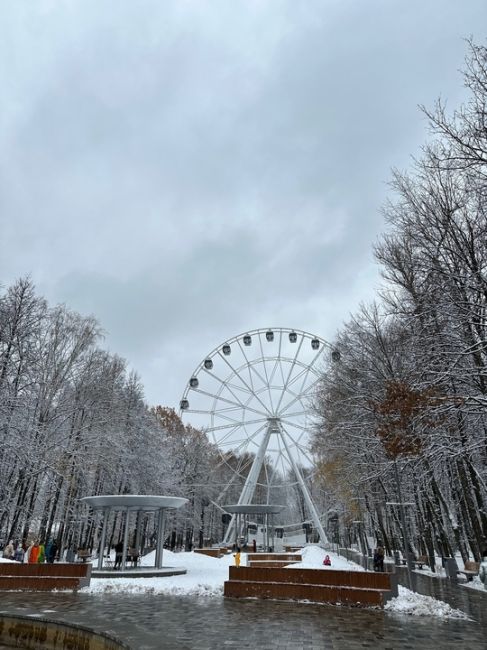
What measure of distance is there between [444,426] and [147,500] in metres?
13.7

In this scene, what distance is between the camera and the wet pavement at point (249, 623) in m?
8.46

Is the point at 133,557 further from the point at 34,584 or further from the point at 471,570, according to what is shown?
the point at 471,570

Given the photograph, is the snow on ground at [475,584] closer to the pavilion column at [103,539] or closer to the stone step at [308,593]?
the stone step at [308,593]

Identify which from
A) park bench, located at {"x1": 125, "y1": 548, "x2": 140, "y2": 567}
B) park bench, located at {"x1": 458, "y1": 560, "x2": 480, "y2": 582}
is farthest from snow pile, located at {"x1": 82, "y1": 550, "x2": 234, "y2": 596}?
park bench, located at {"x1": 458, "y1": 560, "x2": 480, "y2": 582}

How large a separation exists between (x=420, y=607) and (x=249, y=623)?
470 centimetres

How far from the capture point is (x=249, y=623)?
1063 centimetres

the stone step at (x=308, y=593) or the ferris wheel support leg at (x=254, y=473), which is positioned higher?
the ferris wheel support leg at (x=254, y=473)

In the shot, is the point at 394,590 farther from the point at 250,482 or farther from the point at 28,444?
the point at 250,482

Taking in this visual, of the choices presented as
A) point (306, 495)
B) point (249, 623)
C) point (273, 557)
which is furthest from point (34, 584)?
point (306, 495)

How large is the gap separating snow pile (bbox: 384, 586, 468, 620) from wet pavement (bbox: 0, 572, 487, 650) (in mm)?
502

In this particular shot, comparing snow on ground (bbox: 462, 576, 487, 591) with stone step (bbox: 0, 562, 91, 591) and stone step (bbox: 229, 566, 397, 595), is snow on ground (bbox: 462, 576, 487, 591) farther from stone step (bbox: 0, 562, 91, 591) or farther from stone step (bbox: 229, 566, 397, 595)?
stone step (bbox: 0, 562, 91, 591)

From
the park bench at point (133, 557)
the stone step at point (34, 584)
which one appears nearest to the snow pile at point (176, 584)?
the stone step at point (34, 584)

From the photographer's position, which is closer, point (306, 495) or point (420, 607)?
point (420, 607)

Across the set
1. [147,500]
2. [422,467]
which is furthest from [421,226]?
[147,500]
